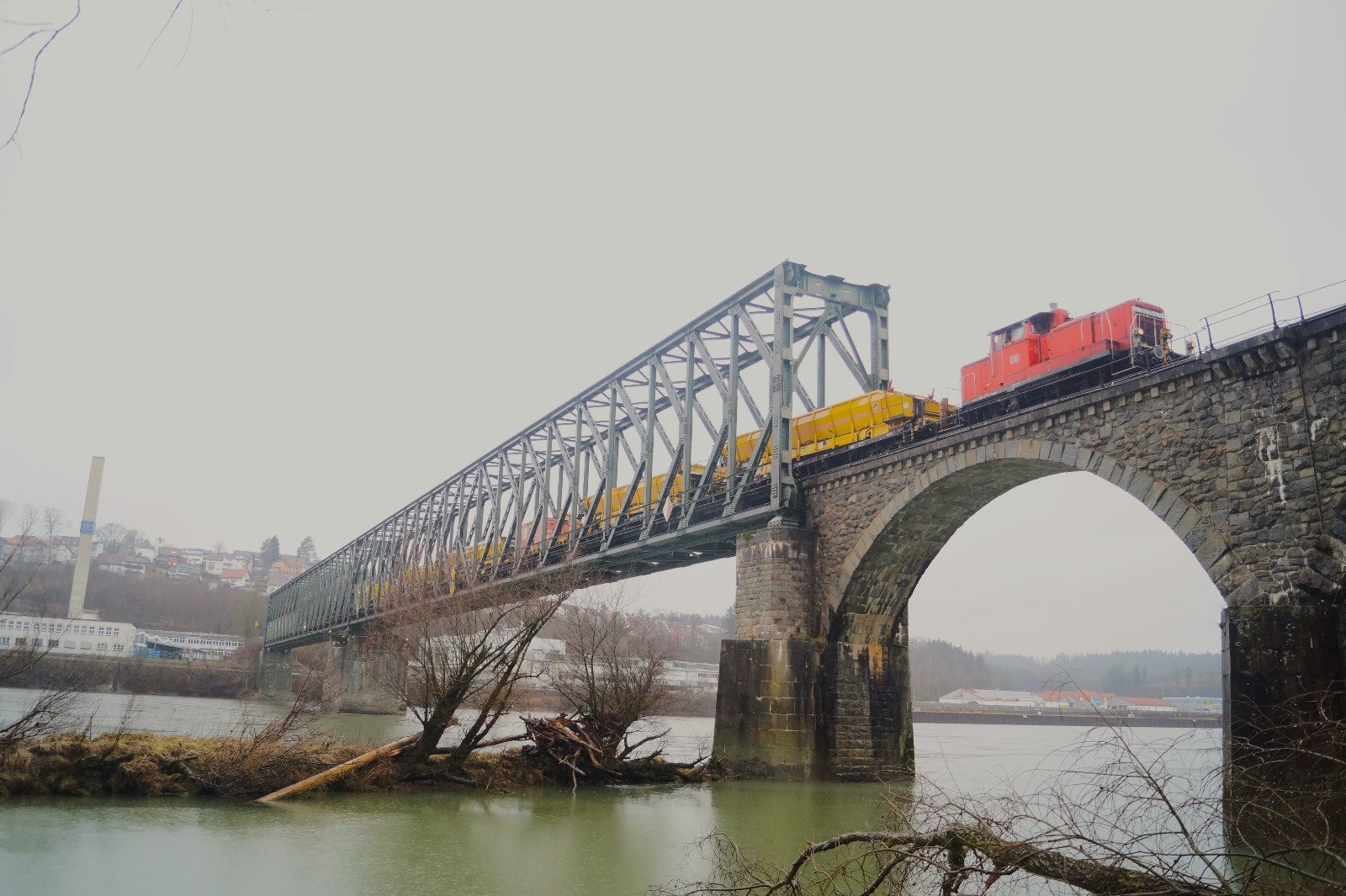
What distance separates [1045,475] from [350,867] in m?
19.1

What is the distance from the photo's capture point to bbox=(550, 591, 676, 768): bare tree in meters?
25.6

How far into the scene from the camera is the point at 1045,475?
82.6 feet

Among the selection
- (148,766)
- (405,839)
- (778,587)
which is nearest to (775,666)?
(778,587)

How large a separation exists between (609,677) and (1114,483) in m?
13.6

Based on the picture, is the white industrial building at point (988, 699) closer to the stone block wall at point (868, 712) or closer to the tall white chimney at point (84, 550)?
the stone block wall at point (868, 712)

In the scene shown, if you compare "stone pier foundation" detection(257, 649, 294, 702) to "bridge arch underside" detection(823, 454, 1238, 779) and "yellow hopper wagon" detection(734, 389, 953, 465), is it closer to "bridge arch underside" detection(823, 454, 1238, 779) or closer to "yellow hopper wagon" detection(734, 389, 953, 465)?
"yellow hopper wagon" detection(734, 389, 953, 465)

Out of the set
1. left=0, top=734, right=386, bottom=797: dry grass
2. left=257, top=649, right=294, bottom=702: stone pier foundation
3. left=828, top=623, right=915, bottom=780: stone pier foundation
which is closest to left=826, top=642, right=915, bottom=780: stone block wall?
left=828, top=623, right=915, bottom=780: stone pier foundation

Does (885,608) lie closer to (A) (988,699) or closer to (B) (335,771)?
(B) (335,771)

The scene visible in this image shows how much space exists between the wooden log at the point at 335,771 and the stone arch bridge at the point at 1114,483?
9.77 m

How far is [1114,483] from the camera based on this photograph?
21.2m

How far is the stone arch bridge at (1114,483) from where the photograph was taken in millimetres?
16266

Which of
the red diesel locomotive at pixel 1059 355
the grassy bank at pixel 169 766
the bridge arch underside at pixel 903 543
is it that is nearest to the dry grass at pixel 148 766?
the grassy bank at pixel 169 766

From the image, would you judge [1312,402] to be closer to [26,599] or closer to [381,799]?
[381,799]

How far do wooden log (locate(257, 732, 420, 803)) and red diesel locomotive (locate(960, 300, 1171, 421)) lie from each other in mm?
16602
